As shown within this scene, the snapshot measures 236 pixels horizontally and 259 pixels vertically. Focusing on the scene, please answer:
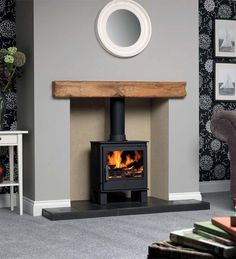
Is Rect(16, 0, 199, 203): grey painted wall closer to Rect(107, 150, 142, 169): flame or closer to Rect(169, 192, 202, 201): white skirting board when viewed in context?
Rect(169, 192, 202, 201): white skirting board

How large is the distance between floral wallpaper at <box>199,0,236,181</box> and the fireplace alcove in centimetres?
96

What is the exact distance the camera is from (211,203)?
18.1 feet

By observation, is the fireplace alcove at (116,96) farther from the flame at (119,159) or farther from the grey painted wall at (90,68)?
the flame at (119,159)

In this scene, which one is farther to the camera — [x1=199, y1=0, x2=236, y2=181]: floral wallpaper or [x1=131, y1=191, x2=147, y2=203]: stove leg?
[x1=199, y1=0, x2=236, y2=181]: floral wallpaper

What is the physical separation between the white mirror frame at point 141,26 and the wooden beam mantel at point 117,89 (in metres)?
0.29

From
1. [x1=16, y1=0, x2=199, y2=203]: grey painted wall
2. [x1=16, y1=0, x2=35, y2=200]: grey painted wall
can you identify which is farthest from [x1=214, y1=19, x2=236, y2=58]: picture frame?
[x1=16, y1=0, x2=35, y2=200]: grey painted wall

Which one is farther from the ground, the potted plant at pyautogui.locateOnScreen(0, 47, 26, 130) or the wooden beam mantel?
the potted plant at pyautogui.locateOnScreen(0, 47, 26, 130)

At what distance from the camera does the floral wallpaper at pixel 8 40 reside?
5.40 m

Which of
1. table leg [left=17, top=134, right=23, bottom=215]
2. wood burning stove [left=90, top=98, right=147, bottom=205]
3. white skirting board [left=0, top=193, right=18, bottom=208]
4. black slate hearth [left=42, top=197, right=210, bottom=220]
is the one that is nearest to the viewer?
black slate hearth [left=42, top=197, right=210, bottom=220]

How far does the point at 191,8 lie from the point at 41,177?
210 centimetres

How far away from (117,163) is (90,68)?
87 centimetres

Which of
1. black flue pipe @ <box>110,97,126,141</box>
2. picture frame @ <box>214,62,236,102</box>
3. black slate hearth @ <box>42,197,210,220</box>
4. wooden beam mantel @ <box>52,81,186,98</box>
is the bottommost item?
black slate hearth @ <box>42,197,210,220</box>

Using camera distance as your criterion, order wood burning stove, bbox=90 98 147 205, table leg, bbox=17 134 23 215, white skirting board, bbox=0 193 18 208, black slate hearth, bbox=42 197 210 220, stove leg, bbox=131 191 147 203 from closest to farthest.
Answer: black slate hearth, bbox=42 197 210 220 < table leg, bbox=17 134 23 215 < wood burning stove, bbox=90 98 147 205 < stove leg, bbox=131 191 147 203 < white skirting board, bbox=0 193 18 208

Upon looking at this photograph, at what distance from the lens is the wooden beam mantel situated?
16.2 feet
